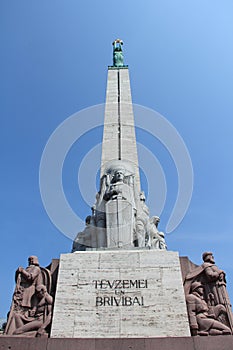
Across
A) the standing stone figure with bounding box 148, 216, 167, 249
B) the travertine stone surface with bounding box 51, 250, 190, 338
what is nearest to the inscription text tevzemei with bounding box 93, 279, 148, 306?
the travertine stone surface with bounding box 51, 250, 190, 338

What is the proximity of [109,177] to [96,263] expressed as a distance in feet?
11.1

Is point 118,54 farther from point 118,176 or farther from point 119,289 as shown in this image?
point 119,289

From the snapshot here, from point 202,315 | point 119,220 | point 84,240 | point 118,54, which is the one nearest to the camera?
point 202,315

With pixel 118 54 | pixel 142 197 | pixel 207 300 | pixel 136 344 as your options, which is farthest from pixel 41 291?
pixel 118 54

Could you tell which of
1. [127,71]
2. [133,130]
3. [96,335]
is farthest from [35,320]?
[127,71]

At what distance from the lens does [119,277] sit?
845 centimetres

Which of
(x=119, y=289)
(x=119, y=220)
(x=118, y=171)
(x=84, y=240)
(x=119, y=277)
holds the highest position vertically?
(x=118, y=171)

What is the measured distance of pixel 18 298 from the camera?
8.48 m

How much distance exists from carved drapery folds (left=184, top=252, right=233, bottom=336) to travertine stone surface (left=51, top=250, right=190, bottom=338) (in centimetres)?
32

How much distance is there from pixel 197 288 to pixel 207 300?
1.18 ft

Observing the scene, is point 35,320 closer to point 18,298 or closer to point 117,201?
point 18,298

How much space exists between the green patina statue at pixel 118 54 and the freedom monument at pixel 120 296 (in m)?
11.6

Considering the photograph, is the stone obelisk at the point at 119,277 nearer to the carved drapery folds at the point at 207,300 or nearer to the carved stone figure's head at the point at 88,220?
the carved stone figure's head at the point at 88,220

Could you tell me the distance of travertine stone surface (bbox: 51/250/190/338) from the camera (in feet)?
24.8
